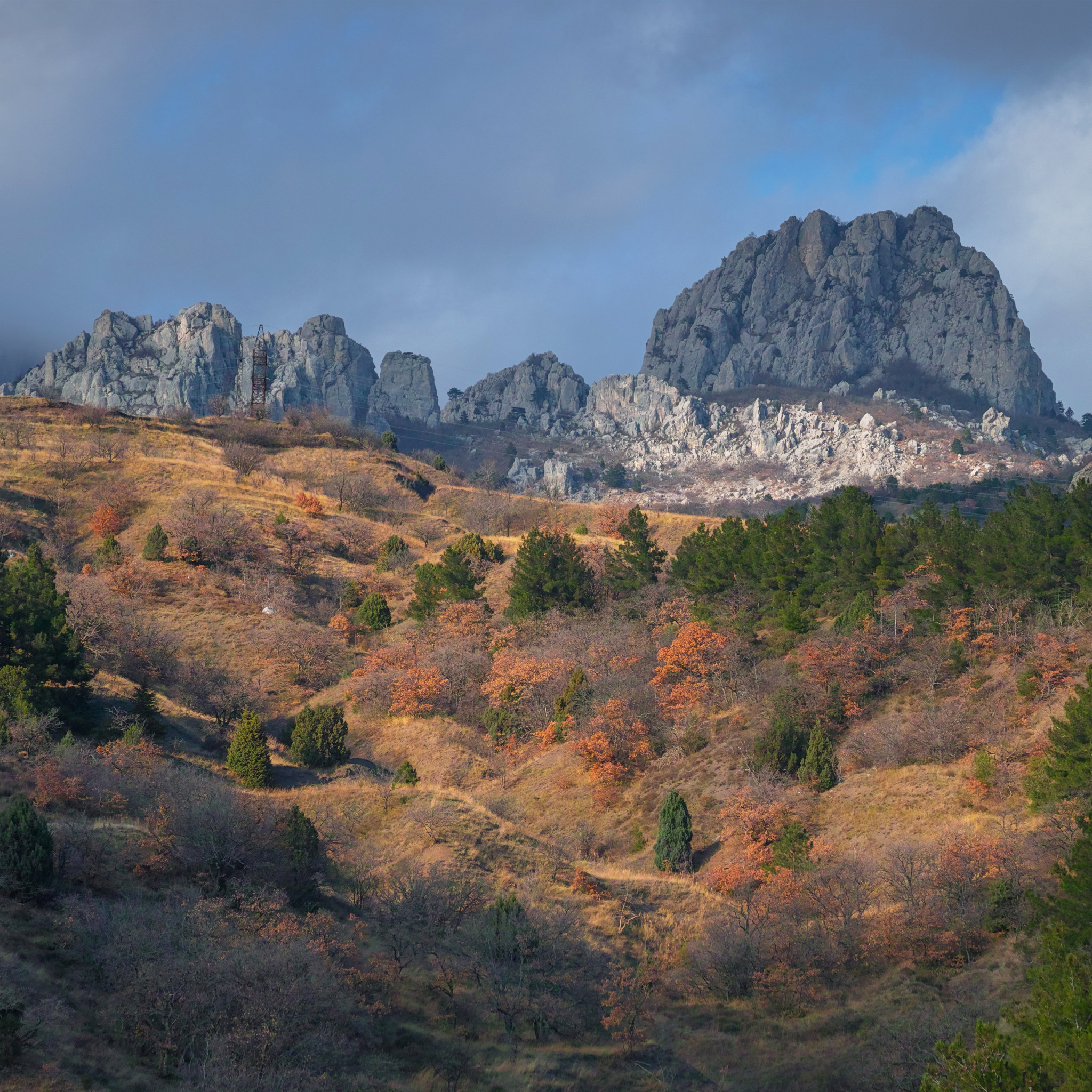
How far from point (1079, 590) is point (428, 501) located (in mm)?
67860

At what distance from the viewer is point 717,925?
26.9m

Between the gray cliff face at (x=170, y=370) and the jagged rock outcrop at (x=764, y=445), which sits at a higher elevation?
the gray cliff face at (x=170, y=370)

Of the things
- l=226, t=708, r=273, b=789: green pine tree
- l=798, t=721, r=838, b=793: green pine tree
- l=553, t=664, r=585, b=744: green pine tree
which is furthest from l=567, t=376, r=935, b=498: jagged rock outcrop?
l=226, t=708, r=273, b=789: green pine tree

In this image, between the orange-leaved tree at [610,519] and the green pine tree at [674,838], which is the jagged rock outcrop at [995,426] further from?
the green pine tree at [674,838]

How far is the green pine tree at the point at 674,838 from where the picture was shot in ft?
110

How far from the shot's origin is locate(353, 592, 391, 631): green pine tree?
5900cm

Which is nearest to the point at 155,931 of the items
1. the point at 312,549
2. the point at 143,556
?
the point at 143,556

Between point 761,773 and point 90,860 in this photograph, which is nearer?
point 90,860

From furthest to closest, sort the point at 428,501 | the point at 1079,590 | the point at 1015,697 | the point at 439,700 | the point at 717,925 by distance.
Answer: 1. the point at 428,501
2. the point at 439,700
3. the point at 1079,590
4. the point at 1015,697
5. the point at 717,925

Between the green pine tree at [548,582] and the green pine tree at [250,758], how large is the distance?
22.4 m

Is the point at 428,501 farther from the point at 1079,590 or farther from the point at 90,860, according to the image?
the point at 90,860

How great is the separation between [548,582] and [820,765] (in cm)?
2384

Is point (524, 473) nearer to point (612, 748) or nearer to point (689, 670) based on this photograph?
point (689, 670)

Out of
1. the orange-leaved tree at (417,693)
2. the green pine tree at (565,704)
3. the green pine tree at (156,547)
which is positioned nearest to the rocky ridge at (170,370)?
the green pine tree at (156,547)
